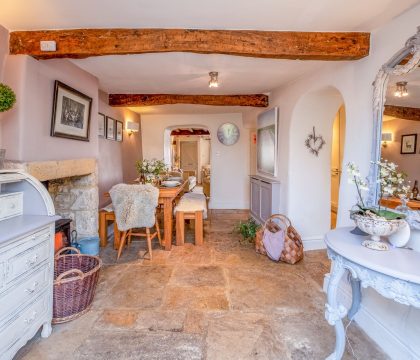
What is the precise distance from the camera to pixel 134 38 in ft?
7.48

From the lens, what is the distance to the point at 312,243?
3.79m

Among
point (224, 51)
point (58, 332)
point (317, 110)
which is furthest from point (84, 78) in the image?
point (317, 110)

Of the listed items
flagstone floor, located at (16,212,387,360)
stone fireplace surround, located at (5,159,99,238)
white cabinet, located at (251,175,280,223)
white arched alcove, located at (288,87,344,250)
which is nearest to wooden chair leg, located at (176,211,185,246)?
flagstone floor, located at (16,212,387,360)

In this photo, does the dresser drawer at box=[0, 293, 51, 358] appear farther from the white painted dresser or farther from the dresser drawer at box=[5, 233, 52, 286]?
the dresser drawer at box=[5, 233, 52, 286]

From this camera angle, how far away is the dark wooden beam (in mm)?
1779

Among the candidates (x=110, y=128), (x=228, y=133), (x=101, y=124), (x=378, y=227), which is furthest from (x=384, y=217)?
(x=228, y=133)

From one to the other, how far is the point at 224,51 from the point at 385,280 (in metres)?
1.90

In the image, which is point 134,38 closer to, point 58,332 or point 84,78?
point 84,78

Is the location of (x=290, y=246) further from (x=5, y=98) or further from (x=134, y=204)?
(x=5, y=98)

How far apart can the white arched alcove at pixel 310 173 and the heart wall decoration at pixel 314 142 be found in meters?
0.04

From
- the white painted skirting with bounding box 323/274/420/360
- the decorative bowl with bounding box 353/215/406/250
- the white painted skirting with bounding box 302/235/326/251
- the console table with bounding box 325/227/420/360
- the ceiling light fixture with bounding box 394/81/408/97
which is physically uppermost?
the ceiling light fixture with bounding box 394/81/408/97

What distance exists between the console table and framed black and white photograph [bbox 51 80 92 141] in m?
2.58

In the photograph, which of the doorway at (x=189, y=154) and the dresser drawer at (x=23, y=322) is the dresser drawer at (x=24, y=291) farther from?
the doorway at (x=189, y=154)

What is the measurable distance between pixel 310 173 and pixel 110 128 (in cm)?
313
